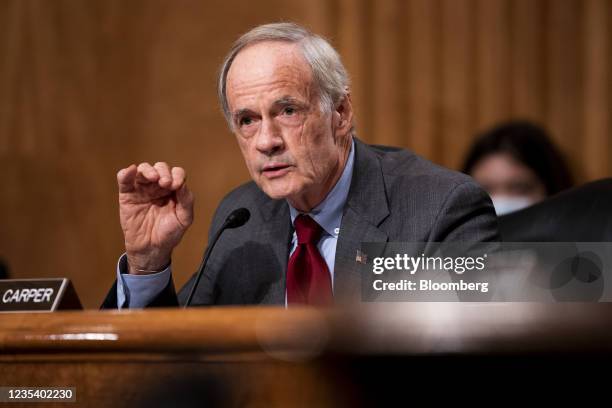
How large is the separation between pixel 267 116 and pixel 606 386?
48.6 inches

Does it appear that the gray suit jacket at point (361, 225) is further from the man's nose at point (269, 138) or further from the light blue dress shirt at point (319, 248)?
the man's nose at point (269, 138)

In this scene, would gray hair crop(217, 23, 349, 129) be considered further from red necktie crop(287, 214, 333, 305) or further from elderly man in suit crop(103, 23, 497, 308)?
red necktie crop(287, 214, 333, 305)

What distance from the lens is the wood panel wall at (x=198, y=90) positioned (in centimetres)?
366

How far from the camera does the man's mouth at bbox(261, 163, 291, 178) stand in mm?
1895

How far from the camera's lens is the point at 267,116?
1.90 m

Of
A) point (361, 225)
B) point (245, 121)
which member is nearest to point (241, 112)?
point (245, 121)

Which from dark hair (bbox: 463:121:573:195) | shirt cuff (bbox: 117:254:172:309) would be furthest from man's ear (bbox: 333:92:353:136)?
Answer: dark hair (bbox: 463:121:573:195)

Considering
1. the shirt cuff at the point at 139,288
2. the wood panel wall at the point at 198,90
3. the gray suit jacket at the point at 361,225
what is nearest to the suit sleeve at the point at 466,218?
the gray suit jacket at the point at 361,225

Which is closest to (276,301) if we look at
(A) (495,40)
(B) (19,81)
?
(A) (495,40)

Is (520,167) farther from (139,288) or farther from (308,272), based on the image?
(139,288)

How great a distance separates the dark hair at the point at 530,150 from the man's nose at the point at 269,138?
1.68m

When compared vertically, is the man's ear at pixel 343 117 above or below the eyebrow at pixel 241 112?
below

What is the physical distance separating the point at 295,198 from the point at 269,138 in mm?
173

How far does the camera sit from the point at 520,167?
3.34 meters
